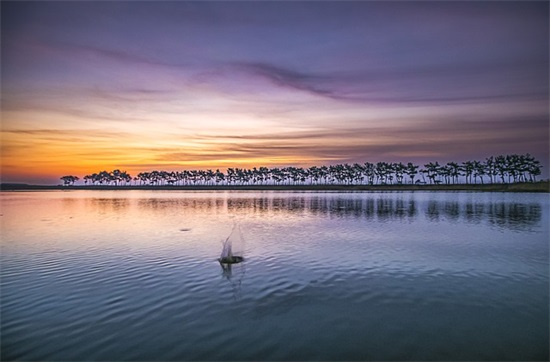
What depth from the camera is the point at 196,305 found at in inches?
531

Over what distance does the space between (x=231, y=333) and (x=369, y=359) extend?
4311mm

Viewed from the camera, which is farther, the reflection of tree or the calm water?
the reflection of tree

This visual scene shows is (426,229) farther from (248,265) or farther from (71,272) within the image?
(71,272)

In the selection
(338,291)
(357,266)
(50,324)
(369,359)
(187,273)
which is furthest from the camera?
(357,266)

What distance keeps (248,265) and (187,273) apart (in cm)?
370

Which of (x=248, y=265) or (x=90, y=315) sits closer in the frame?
(x=90, y=315)

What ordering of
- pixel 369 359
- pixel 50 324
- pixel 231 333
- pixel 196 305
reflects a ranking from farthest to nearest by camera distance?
pixel 196 305, pixel 50 324, pixel 231 333, pixel 369 359

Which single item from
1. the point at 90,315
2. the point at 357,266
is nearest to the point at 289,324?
the point at 90,315

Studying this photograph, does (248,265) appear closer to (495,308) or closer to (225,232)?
(495,308)

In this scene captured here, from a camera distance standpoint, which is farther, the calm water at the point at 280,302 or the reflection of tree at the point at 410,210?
the reflection of tree at the point at 410,210

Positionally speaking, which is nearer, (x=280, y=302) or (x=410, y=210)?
(x=280, y=302)

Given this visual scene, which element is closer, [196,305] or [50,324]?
[50,324]

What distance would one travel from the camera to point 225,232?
35.4 metres

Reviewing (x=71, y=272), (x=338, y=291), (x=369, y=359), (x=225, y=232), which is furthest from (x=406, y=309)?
(x=225, y=232)
